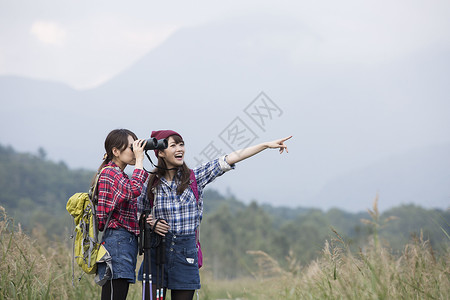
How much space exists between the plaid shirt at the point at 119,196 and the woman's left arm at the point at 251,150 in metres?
0.65

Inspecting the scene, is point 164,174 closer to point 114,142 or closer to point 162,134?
point 162,134

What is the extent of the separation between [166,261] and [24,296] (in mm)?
1383

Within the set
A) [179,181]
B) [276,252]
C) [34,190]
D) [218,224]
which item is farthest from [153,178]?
[34,190]

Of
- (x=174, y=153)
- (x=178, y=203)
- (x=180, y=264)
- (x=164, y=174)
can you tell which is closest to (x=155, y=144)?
(x=174, y=153)

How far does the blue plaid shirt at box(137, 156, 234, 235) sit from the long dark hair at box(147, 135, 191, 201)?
4 cm

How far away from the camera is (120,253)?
11.4ft

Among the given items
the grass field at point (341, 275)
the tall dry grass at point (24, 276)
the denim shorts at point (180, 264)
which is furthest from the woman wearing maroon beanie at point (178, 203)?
the tall dry grass at point (24, 276)

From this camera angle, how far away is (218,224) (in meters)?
65.9

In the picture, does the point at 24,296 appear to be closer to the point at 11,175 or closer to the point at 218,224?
the point at 218,224

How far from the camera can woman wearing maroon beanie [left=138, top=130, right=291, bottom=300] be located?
11.8ft

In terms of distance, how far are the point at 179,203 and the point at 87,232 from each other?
67cm

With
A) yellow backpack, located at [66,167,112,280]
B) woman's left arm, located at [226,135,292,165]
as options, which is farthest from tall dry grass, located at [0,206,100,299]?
woman's left arm, located at [226,135,292,165]

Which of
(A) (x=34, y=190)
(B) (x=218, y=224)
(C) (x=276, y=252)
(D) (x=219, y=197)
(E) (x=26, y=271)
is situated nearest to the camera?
(E) (x=26, y=271)

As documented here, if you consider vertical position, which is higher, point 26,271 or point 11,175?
point 11,175
